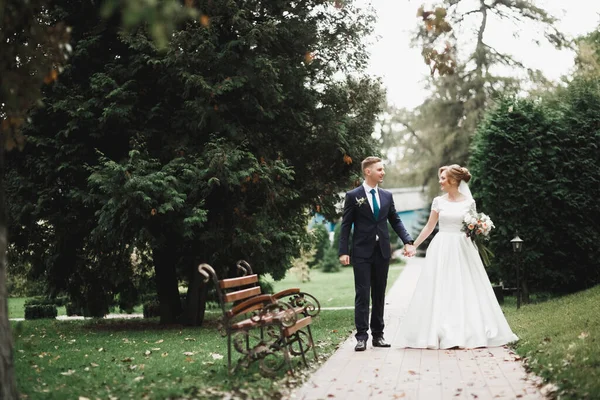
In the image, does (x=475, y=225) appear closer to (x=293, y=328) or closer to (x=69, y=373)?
(x=293, y=328)

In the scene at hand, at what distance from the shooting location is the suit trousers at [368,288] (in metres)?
9.29

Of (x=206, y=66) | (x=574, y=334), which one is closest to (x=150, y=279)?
(x=206, y=66)

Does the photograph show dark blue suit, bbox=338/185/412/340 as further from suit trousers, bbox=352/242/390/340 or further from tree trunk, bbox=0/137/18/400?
tree trunk, bbox=0/137/18/400

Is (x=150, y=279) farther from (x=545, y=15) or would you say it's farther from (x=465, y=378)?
(x=545, y=15)

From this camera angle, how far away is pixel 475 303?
9.74 metres

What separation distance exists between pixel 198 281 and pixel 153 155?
2909mm

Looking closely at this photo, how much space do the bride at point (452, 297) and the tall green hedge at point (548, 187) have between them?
606 cm

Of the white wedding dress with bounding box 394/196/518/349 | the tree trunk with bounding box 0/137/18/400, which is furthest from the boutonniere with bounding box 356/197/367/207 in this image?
the tree trunk with bounding box 0/137/18/400

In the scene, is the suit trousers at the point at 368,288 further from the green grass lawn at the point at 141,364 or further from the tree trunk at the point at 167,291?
the tree trunk at the point at 167,291

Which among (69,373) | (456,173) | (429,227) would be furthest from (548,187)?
(69,373)

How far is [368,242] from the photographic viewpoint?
937 cm

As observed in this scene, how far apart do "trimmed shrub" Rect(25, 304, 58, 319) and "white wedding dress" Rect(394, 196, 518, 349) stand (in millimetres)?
12783

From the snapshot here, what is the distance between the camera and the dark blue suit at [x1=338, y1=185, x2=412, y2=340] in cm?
931

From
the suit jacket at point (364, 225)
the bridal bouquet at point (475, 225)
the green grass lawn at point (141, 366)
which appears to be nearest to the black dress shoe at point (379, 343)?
the green grass lawn at point (141, 366)
